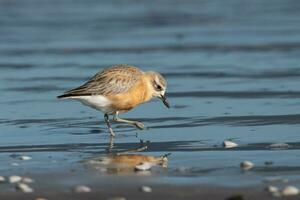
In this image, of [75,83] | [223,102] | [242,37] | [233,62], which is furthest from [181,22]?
[223,102]

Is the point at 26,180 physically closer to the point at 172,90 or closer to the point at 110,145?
the point at 110,145

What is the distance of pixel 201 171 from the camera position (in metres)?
8.29

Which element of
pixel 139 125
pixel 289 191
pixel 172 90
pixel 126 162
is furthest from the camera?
pixel 172 90

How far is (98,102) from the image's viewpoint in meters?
11.0

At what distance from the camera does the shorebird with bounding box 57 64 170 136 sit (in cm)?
1095

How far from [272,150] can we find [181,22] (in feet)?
56.7

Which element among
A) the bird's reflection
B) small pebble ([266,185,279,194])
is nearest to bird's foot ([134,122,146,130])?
the bird's reflection

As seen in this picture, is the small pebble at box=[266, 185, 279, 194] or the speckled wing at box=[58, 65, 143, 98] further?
the speckled wing at box=[58, 65, 143, 98]

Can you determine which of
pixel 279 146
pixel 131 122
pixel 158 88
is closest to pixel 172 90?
pixel 158 88

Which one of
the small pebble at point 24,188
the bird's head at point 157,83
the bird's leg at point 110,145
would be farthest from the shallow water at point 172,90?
the small pebble at point 24,188

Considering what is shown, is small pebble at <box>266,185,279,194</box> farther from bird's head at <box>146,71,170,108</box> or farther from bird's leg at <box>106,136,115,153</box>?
bird's head at <box>146,71,170,108</box>

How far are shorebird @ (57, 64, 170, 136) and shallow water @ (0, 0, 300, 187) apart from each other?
1.00 feet

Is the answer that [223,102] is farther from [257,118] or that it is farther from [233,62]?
[233,62]

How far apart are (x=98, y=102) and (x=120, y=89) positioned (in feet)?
1.00
